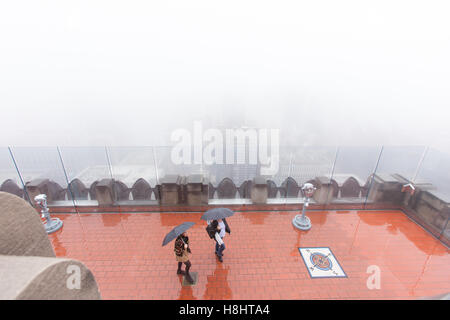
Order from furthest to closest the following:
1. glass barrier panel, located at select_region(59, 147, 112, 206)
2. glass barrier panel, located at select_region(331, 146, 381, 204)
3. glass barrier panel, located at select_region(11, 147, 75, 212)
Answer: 1. glass barrier panel, located at select_region(331, 146, 381, 204)
2. glass barrier panel, located at select_region(59, 147, 112, 206)
3. glass barrier panel, located at select_region(11, 147, 75, 212)

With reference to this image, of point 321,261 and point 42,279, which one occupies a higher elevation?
point 42,279

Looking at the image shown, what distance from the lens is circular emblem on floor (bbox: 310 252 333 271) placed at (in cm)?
587

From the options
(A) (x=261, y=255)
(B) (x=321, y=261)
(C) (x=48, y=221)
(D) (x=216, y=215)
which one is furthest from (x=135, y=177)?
(B) (x=321, y=261)

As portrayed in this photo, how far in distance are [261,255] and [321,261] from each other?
1702 millimetres

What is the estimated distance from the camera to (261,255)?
20.4 feet

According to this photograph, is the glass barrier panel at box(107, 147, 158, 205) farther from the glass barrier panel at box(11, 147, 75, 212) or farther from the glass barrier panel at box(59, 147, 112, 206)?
the glass barrier panel at box(11, 147, 75, 212)

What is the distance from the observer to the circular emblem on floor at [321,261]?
587 centimetres

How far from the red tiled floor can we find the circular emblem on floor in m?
0.37

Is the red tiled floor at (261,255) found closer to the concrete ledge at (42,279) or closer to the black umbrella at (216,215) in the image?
the black umbrella at (216,215)

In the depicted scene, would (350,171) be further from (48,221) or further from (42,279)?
(48,221)

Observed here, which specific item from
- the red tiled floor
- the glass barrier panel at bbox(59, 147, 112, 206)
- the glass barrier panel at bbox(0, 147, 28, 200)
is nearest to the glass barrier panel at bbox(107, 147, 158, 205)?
the glass barrier panel at bbox(59, 147, 112, 206)

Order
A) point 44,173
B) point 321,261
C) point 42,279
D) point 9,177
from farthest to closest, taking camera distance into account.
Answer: point 44,173, point 9,177, point 321,261, point 42,279

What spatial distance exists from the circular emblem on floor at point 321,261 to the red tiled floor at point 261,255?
14.4 inches

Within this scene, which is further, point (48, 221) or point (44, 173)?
point (44, 173)
